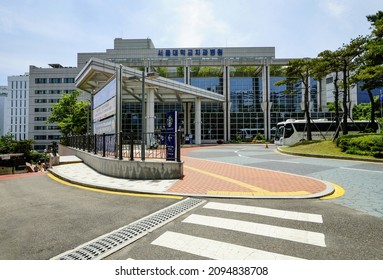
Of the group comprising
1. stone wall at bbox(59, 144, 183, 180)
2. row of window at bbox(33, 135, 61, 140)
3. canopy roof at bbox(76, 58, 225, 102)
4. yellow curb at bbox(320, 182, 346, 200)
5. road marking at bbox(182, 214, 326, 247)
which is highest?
canopy roof at bbox(76, 58, 225, 102)

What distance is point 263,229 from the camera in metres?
4.09

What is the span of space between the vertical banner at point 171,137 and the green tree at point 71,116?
27766 mm

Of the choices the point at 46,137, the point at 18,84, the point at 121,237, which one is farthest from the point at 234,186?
the point at 18,84

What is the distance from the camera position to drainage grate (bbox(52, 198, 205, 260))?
11.0ft

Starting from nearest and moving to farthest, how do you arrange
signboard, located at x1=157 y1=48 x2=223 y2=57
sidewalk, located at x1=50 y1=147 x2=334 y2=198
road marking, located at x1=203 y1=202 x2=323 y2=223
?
1. road marking, located at x1=203 y1=202 x2=323 y2=223
2. sidewalk, located at x1=50 y1=147 x2=334 y2=198
3. signboard, located at x1=157 y1=48 x2=223 y2=57

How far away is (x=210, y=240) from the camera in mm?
3672

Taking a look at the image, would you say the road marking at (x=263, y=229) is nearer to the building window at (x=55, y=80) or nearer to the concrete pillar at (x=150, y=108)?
the concrete pillar at (x=150, y=108)

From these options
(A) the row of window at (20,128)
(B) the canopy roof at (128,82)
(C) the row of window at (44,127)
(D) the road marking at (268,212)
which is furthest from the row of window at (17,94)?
(D) the road marking at (268,212)

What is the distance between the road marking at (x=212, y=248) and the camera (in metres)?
3.18

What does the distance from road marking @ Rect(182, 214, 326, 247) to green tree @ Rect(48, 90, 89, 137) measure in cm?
3360

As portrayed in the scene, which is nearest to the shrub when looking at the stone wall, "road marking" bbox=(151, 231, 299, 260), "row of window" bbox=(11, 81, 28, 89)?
the stone wall

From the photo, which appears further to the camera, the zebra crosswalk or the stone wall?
the stone wall

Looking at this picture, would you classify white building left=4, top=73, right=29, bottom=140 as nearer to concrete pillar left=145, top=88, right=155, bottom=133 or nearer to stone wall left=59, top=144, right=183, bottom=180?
concrete pillar left=145, top=88, right=155, bottom=133
